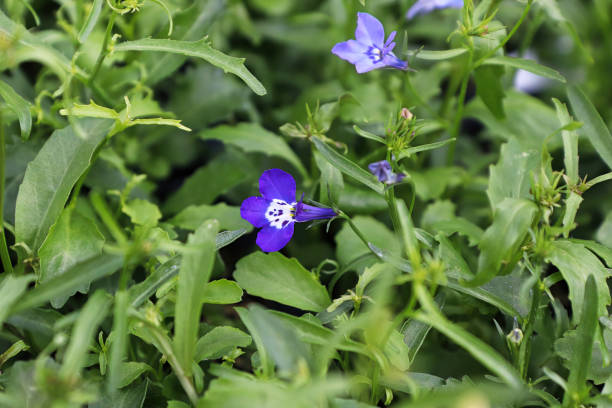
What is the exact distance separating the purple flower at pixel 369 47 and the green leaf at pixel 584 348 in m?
0.72

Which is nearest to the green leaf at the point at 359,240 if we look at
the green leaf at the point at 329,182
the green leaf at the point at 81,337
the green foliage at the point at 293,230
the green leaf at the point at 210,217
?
the green foliage at the point at 293,230

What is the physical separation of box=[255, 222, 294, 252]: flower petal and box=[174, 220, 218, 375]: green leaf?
28 centimetres

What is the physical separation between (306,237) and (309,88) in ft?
2.11

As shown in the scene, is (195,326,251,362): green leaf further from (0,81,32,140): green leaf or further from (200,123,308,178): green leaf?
(200,123,308,178): green leaf

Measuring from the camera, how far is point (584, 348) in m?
1.16

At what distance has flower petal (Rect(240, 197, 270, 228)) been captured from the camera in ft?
4.72

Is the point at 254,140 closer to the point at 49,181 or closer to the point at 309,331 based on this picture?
the point at 49,181

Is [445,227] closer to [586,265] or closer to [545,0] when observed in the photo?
[586,265]

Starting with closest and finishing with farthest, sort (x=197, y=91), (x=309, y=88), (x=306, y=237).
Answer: (x=306, y=237) < (x=197, y=91) < (x=309, y=88)

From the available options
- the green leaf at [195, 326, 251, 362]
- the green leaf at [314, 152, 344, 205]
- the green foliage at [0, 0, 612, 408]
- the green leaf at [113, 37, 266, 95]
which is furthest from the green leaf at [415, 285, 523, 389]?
the green leaf at [113, 37, 266, 95]

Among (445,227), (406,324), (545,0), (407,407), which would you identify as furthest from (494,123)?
(407,407)

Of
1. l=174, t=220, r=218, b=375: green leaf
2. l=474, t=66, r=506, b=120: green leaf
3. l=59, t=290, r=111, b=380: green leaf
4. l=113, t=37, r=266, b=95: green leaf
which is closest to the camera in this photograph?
l=59, t=290, r=111, b=380: green leaf

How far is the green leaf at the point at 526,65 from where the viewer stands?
4.79ft

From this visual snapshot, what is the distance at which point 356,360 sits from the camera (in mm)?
1339
